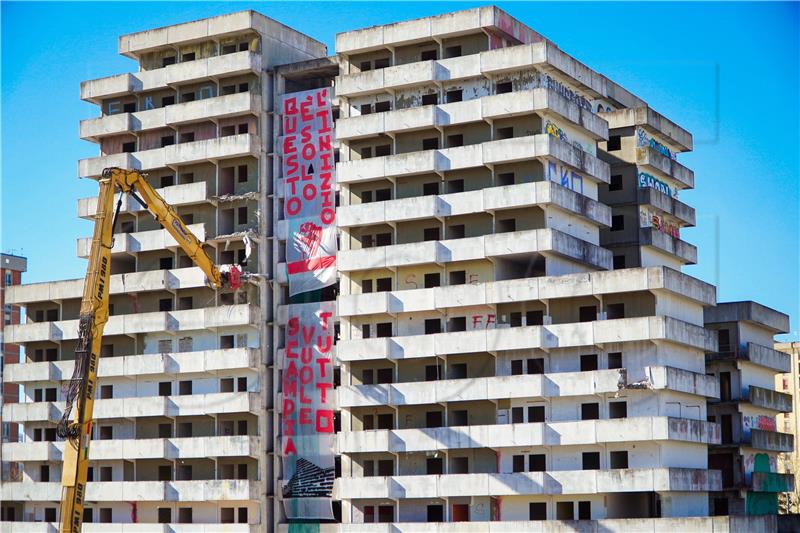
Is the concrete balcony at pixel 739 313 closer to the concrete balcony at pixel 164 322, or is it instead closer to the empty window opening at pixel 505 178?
the empty window opening at pixel 505 178

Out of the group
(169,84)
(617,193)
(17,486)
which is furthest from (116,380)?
(617,193)

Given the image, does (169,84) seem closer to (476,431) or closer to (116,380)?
(116,380)

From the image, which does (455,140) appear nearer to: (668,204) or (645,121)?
(645,121)

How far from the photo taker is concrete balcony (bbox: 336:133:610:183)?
7631 centimetres

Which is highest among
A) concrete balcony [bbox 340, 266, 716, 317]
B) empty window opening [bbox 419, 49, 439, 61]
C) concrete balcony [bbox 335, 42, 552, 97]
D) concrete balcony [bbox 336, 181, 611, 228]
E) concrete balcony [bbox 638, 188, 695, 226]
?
empty window opening [bbox 419, 49, 439, 61]

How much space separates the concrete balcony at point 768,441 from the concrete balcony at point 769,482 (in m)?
1.54

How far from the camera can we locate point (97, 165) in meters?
90.1

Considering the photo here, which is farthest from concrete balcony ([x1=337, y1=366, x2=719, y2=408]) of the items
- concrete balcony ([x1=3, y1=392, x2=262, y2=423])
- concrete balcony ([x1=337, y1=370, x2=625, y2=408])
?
concrete balcony ([x1=3, y1=392, x2=262, y2=423])

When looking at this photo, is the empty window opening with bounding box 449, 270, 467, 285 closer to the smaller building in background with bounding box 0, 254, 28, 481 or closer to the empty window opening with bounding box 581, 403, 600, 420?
the empty window opening with bounding box 581, 403, 600, 420

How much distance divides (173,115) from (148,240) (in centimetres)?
774

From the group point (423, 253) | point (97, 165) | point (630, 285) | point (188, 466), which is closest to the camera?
point (630, 285)

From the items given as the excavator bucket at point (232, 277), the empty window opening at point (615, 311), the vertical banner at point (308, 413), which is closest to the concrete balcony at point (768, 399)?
the empty window opening at point (615, 311)

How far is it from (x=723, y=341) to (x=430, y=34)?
25.0 metres

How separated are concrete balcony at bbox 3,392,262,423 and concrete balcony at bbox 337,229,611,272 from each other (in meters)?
9.67
